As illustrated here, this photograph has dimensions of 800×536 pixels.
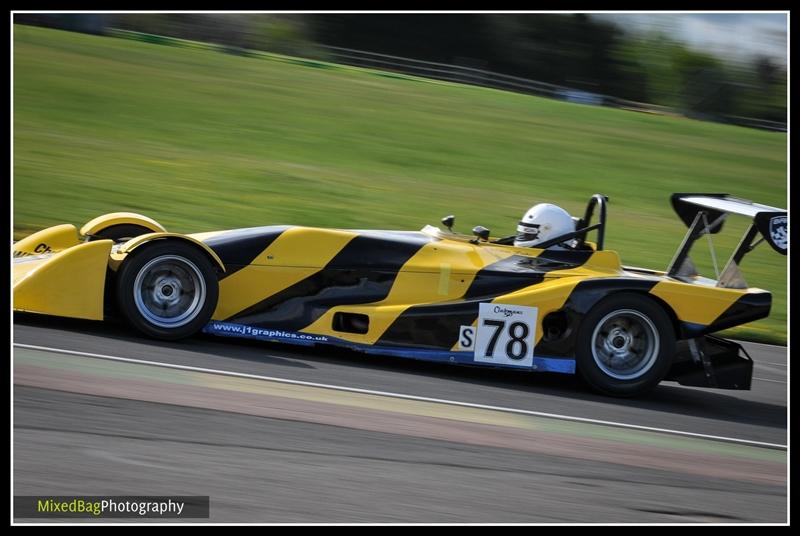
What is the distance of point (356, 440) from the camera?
17.3 ft

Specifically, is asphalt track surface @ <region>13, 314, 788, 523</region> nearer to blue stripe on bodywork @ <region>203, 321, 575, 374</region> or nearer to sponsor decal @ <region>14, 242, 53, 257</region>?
blue stripe on bodywork @ <region>203, 321, 575, 374</region>

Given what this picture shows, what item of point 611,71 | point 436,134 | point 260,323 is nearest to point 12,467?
point 260,323

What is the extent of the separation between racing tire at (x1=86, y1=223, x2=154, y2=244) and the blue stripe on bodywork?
1406 millimetres

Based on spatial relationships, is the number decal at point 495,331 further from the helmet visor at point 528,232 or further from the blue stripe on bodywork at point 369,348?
the helmet visor at point 528,232

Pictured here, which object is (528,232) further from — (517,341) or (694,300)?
(694,300)

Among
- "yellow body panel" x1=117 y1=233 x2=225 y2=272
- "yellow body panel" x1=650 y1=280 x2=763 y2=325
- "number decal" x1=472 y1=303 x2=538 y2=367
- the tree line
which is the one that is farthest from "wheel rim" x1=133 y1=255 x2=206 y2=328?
the tree line

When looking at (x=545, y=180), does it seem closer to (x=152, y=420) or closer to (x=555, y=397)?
(x=555, y=397)

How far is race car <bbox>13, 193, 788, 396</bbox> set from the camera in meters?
A: 6.48

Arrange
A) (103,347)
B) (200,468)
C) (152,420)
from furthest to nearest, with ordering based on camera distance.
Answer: (103,347) → (152,420) → (200,468)

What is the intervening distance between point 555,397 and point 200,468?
10.1 ft

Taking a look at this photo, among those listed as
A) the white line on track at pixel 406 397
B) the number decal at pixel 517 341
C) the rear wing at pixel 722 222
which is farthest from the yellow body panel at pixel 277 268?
the rear wing at pixel 722 222

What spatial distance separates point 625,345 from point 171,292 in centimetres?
332

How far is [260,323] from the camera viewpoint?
22.1 feet

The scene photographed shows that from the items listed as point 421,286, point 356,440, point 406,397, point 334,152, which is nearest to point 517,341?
point 421,286
